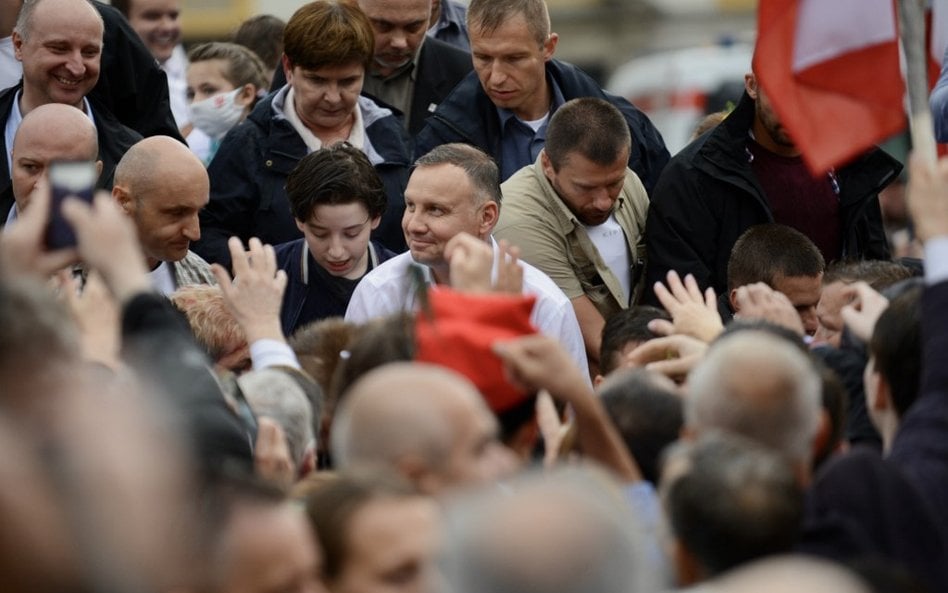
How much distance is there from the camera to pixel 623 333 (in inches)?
249

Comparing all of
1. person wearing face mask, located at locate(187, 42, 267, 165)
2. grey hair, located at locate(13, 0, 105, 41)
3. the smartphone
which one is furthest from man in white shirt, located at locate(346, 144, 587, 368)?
the smartphone

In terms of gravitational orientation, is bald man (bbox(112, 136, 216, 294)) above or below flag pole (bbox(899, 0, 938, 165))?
below

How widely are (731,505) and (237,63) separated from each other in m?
6.55

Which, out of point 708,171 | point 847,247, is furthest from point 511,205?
point 847,247

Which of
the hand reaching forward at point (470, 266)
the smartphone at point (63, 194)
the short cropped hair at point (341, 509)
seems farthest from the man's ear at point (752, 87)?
the short cropped hair at point (341, 509)

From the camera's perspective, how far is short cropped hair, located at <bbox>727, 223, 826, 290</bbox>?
274 inches

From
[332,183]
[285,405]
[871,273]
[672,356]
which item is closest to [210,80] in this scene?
[332,183]

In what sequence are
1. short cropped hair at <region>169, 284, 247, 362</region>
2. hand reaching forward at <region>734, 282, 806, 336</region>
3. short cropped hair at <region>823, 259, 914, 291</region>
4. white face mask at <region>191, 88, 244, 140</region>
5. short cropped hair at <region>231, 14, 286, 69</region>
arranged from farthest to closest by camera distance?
short cropped hair at <region>231, 14, 286, 69</region> < white face mask at <region>191, 88, 244, 140</region> < short cropped hair at <region>823, 259, 914, 291</region> < short cropped hair at <region>169, 284, 247, 362</region> < hand reaching forward at <region>734, 282, 806, 336</region>

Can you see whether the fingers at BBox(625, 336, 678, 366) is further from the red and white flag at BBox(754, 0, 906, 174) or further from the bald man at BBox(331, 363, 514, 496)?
the bald man at BBox(331, 363, 514, 496)

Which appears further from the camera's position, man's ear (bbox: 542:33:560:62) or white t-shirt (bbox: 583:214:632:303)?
man's ear (bbox: 542:33:560:62)

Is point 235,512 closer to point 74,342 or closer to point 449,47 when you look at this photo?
point 74,342

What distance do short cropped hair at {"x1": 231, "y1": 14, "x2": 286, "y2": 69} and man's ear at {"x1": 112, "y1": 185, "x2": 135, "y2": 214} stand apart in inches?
141

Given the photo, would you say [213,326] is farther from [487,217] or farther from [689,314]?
[689,314]

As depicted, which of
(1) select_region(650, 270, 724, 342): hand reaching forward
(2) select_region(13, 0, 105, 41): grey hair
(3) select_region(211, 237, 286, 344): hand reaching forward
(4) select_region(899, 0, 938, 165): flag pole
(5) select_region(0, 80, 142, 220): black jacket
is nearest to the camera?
(4) select_region(899, 0, 938, 165): flag pole
